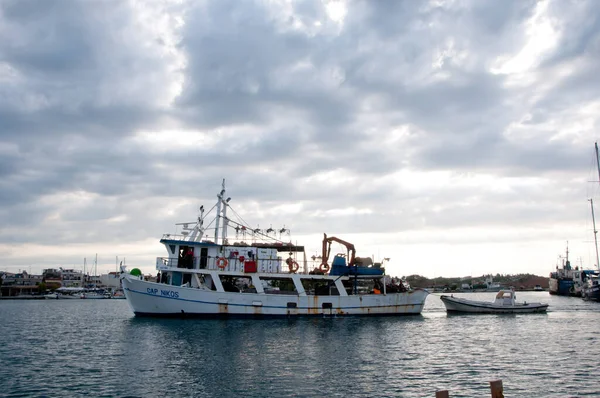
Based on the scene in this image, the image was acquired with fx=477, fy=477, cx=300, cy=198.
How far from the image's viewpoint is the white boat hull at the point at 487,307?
5262 cm

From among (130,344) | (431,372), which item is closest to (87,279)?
(130,344)

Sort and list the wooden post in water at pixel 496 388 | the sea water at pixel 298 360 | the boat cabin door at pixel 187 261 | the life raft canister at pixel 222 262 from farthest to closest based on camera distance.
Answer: the life raft canister at pixel 222 262 < the boat cabin door at pixel 187 261 < the sea water at pixel 298 360 < the wooden post in water at pixel 496 388

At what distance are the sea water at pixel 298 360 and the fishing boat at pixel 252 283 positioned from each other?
2115 millimetres

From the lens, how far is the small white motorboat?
2073 inches

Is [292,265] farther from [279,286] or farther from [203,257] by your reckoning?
[203,257]

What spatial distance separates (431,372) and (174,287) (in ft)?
85.3

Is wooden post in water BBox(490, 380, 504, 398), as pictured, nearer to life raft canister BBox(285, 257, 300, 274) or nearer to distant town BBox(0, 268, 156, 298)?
life raft canister BBox(285, 257, 300, 274)

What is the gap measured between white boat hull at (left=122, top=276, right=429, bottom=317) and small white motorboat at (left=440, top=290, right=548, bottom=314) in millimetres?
14147

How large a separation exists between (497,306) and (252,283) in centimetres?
2785

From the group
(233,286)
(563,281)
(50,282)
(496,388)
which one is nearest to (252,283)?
(233,286)

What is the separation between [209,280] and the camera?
44.3 metres

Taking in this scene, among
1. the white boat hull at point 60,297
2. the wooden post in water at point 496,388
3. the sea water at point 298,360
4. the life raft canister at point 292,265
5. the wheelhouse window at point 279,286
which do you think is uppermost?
the life raft canister at point 292,265

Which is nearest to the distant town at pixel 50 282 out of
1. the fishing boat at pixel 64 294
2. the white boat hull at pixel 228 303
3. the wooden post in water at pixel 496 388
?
the fishing boat at pixel 64 294

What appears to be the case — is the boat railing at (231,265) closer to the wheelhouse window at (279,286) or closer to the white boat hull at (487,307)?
the wheelhouse window at (279,286)
